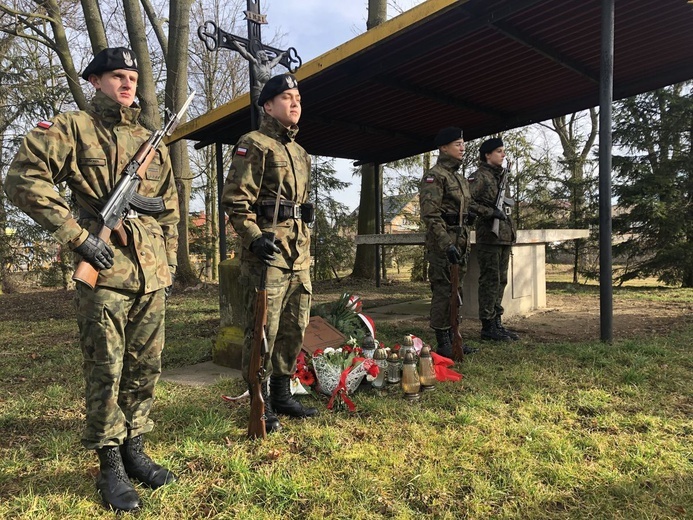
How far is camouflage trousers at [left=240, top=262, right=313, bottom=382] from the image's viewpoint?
112 inches

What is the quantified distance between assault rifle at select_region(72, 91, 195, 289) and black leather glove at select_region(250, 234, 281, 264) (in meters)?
0.54

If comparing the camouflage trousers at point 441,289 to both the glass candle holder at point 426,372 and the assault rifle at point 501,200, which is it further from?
the glass candle holder at point 426,372

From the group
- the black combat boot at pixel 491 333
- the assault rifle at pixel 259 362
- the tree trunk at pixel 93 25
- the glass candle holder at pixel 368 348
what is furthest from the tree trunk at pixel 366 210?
the assault rifle at pixel 259 362

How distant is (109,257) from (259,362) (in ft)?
3.44

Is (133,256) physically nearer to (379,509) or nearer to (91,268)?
(91,268)

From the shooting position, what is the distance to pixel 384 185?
15.4 m

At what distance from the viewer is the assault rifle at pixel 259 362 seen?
268 centimetres

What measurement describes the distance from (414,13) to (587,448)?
4.07 metres

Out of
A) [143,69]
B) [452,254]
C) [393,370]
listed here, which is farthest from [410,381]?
[143,69]

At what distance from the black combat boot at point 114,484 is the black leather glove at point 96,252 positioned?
0.89 m

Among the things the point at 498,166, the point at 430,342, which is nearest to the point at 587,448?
the point at 430,342

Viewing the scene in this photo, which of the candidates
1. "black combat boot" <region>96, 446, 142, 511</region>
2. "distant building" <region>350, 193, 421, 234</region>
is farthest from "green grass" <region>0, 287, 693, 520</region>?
"distant building" <region>350, 193, 421, 234</region>

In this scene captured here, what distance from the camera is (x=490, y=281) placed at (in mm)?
5191

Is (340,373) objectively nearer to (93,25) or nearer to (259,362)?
(259,362)
